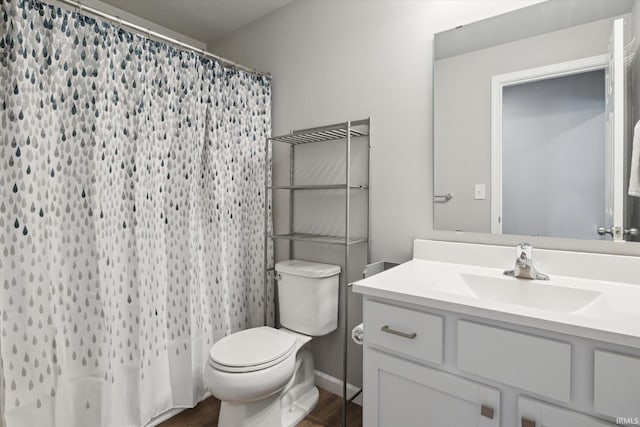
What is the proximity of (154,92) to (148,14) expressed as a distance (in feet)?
3.27

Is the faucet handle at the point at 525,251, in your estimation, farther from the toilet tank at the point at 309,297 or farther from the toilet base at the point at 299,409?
the toilet base at the point at 299,409

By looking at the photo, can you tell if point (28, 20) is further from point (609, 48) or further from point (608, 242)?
point (608, 242)

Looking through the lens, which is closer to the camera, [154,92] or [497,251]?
[497,251]

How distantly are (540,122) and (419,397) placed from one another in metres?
1.16

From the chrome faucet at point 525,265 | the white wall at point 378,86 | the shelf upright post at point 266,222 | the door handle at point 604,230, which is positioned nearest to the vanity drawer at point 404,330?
the chrome faucet at point 525,265

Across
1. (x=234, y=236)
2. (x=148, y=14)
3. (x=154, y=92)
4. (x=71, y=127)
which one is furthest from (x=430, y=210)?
(x=148, y=14)

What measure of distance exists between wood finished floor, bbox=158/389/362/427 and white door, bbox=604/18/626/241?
1.50 metres

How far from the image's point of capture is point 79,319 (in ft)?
4.79

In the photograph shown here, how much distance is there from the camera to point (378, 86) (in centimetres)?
179

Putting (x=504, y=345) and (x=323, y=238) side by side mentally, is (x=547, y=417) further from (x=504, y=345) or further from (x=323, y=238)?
(x=323, y=238)

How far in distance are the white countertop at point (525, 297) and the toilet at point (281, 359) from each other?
60 centimetres

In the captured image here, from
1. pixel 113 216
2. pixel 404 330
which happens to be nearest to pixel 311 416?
pixel 404 330

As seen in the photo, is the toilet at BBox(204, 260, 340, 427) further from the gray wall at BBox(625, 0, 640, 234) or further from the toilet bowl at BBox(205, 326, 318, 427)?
the gray wall at BBox(625, 0, 640, 234)

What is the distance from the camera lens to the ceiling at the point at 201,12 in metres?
2.13
